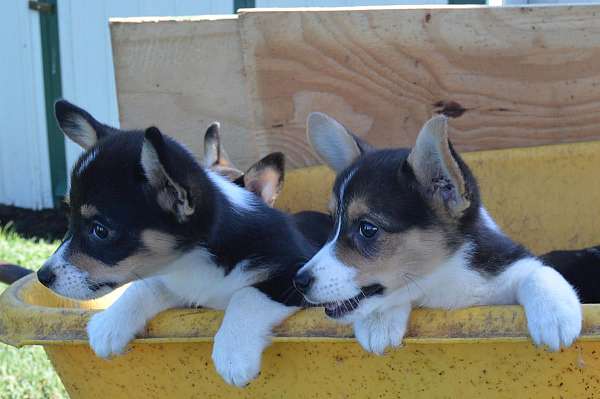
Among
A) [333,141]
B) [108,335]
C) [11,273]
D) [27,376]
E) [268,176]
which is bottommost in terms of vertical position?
Result: [27,376]

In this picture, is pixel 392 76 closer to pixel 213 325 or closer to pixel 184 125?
pixel 184 125

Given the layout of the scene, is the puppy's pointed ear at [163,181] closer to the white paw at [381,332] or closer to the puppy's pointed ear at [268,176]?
the white paw at [381,332]

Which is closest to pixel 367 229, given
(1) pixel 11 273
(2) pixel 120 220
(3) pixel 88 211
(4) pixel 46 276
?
(2) pixel 120 220

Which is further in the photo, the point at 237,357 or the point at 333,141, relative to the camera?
the point at 333,141

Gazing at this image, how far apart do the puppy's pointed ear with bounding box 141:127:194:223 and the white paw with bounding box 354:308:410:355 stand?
687 millimetres

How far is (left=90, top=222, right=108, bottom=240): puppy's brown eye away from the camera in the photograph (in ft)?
7.98

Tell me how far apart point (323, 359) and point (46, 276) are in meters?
0.91

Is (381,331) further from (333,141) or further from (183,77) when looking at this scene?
(183,77)

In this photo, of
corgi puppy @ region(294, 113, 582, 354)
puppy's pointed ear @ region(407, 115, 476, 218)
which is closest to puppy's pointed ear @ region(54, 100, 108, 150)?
corgi puppy @ region(294, 113, 582, 354)

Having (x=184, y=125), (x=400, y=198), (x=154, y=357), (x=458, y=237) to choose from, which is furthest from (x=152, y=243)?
(x=184, y=125)

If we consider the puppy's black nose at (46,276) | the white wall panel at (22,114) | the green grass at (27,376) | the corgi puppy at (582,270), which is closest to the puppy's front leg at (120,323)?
the puppy's black nose at (46,276)

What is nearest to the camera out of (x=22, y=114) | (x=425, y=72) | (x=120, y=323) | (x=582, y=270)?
(x=120, y=323)

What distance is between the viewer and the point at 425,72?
3844 mm

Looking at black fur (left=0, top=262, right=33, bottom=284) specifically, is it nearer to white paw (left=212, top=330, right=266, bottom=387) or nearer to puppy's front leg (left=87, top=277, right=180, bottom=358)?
puppy's front leg (left=87, top=277, right=180, bottom=358)
